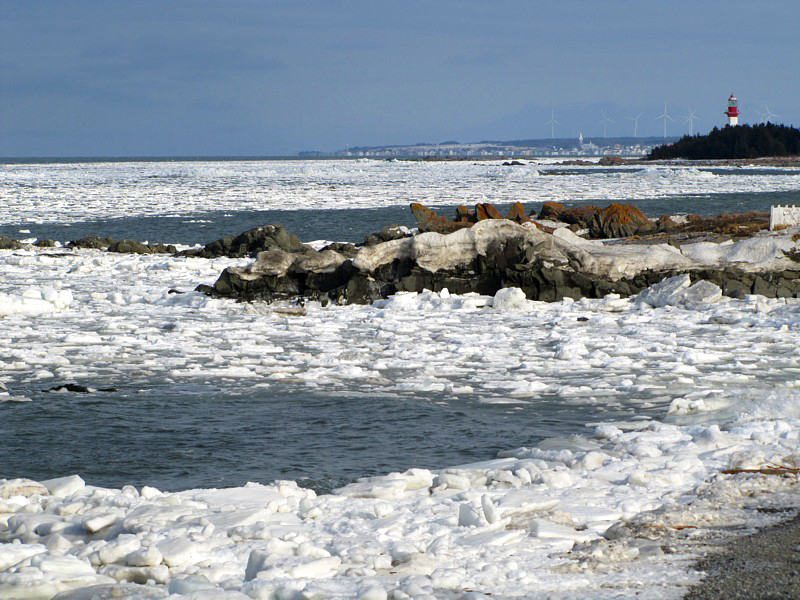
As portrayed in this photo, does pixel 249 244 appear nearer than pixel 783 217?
No

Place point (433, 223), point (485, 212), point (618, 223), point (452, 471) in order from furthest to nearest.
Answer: point (433, 223) → point (485, 212) → point (618, 223) → point (452, 471)

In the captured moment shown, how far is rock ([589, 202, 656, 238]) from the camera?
19031 mm

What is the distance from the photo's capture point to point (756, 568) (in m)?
4.11

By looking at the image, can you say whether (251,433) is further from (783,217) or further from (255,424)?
(783,217)

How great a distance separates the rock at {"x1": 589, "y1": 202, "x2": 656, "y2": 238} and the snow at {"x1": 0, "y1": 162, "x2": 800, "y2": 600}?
673 centimetres

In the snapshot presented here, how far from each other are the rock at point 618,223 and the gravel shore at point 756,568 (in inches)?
577

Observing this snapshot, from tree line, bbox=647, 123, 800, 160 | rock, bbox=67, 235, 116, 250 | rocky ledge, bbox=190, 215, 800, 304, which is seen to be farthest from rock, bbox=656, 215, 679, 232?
tree line, bbox=647, 123, 800, 160

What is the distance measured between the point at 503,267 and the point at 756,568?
9469 millimetres

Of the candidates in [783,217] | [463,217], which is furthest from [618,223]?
[463,217]

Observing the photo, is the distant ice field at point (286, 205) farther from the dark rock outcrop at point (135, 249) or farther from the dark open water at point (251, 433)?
the dark open water at point (251, 433)

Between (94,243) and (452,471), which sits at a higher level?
(94,243)

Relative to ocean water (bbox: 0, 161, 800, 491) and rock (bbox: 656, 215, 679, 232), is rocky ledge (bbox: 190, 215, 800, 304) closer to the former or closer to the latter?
ocean water (bbox: 0, 161, 800, 491)

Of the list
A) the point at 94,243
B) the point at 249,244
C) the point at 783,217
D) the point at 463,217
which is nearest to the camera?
the point at 783,217

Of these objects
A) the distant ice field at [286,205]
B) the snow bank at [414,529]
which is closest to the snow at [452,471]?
the snow bank at [414,529]
